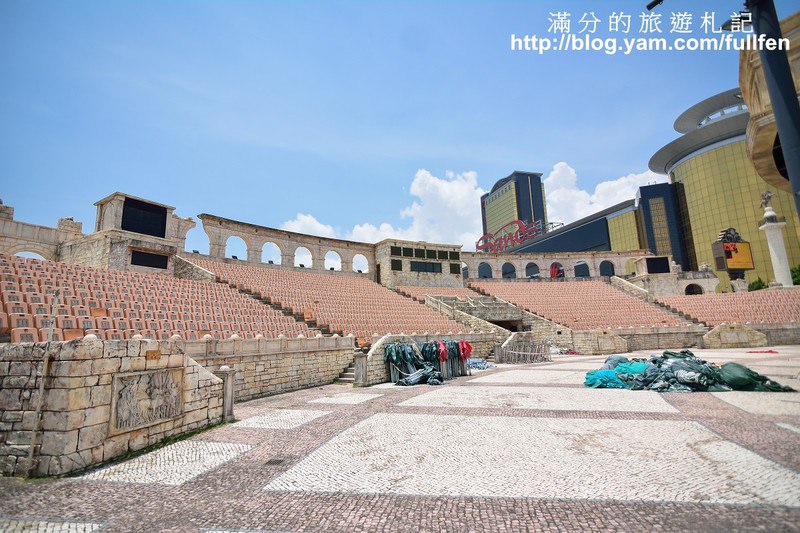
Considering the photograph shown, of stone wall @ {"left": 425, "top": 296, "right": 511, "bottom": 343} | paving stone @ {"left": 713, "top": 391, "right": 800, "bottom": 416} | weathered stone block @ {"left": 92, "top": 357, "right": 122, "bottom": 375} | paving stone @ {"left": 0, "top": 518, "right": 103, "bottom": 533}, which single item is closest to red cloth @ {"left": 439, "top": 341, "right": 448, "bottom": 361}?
paving stone @ {"left": 713, "top": 391, "right": 800, "bottom": 416}

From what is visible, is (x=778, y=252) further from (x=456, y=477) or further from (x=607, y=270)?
(x=607, y=270)

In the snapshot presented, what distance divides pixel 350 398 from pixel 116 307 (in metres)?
7.52

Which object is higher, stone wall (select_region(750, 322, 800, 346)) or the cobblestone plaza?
stone wall (select_region(750, 322, 800, 346))

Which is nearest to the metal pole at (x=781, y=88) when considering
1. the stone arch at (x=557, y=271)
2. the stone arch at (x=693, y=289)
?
the stone arch at (x=557, y=271)

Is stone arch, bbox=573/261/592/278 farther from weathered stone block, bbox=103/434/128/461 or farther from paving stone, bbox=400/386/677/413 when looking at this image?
weathered stone block, bbox=103/434/128/461

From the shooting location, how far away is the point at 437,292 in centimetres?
3092

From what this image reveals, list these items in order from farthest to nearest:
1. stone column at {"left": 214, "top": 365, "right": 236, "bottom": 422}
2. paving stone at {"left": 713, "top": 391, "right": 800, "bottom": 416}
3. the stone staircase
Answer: the stone staircase, stone column at {"left": 214, "top": 365, "right": 236, "bottom": 422}, paving stone at {"left": 713, "top": 391, "right": 800, "bottom": 416}

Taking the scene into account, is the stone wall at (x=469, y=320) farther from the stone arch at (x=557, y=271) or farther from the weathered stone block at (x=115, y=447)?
the stone arch at (x=557, y=271)

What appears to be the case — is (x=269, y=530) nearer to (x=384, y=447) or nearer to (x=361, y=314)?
(x=384, y=447)

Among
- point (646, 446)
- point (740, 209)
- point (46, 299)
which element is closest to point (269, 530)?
point (646, 446)

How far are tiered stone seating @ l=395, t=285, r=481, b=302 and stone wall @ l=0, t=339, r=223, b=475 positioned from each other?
2350 cm

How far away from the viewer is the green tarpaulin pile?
28.0 feet

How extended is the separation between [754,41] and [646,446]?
276 inches

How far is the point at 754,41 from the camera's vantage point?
6.19 m
